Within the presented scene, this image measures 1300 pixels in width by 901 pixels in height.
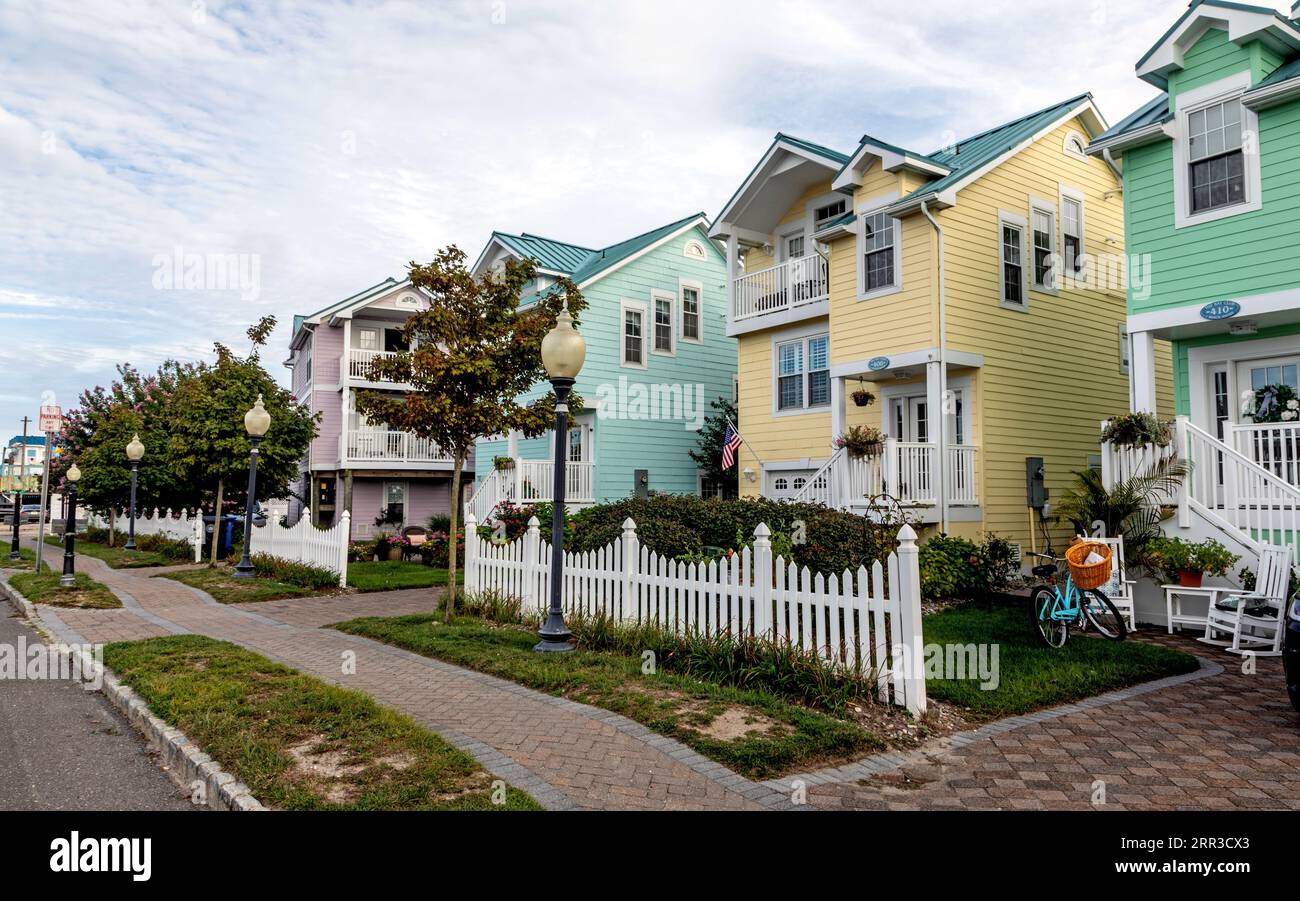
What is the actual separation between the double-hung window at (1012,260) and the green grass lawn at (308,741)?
14.2m

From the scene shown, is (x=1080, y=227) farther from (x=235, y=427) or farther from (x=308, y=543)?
(x=235, y=427)

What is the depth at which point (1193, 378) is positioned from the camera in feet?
42.4

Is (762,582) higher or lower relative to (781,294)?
lower

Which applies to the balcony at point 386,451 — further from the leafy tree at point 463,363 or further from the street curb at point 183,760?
the street curb at point 183,760

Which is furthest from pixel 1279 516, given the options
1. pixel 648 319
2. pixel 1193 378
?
pixel 648 319

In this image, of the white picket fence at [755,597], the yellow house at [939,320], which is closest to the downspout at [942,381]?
the yellow house at [939,320]

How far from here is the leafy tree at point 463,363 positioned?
1065 cm

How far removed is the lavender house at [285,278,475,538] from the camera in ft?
93.1

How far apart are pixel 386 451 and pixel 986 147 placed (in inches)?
820

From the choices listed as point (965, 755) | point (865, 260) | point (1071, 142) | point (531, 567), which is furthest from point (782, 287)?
point (965, 755)

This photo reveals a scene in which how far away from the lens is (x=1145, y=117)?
13.5 m

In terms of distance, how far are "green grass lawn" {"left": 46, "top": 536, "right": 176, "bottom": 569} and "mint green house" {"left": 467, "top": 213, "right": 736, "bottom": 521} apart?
29.0 ft
